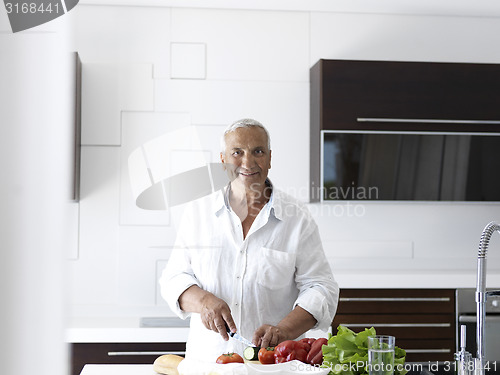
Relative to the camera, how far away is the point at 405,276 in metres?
3.14

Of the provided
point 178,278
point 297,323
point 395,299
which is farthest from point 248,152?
point 395,299

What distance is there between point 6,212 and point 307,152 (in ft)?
11.1

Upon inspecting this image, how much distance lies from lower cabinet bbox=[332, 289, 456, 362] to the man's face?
4.33ft

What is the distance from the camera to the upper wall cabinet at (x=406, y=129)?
10.8 feet

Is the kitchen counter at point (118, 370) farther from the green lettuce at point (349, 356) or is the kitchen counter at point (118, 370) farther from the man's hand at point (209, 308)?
the green lettuce at point (349, 356)

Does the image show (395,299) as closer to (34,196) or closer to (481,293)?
(481,293)

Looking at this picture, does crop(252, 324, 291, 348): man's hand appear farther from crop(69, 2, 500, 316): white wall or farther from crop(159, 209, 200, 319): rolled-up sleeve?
crop(69, 2, 500, 316): white wall

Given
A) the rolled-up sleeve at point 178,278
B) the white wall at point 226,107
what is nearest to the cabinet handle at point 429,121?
the white wall at point 226,107

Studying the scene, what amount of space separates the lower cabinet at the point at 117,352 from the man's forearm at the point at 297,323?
1205 mm

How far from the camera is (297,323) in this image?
1798mm

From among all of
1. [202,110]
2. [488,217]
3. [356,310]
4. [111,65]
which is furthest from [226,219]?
[488,217]

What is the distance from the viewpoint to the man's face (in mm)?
2033

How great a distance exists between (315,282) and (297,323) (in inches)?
7.9

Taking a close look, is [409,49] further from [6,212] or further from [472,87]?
[6,212]
